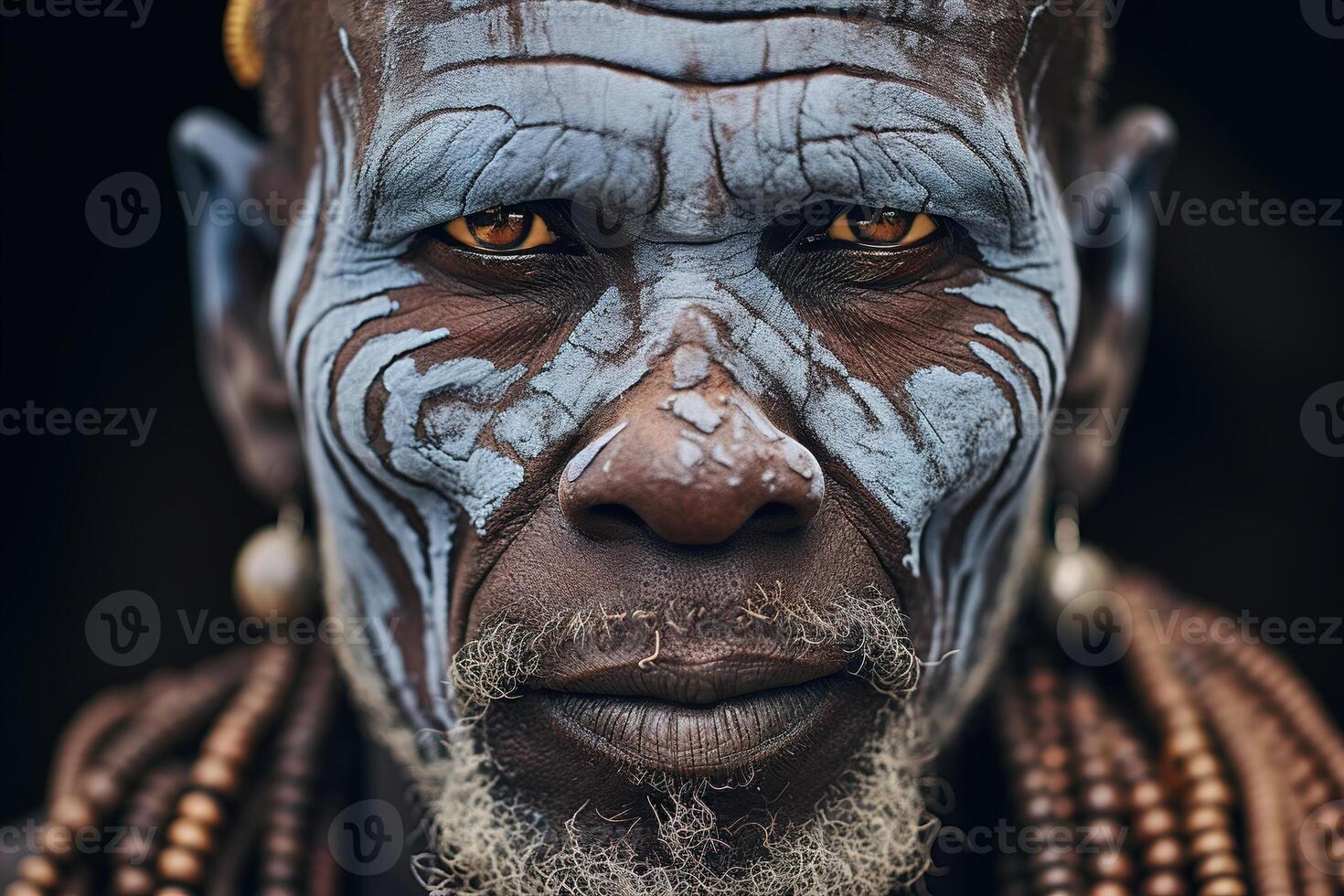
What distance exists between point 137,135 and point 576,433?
2.37 m

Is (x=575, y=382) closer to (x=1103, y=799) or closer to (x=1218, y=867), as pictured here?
(x=1103, y=799)

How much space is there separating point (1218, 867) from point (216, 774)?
1692mm

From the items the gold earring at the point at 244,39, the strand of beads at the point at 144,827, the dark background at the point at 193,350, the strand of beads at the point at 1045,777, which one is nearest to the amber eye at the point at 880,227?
the strand of beads at the point at 1045,777

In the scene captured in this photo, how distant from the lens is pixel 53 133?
3.58 m

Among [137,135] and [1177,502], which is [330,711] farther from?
[1177,502]

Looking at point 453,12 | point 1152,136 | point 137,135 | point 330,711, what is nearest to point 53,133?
point 137,135

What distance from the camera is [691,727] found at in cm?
180

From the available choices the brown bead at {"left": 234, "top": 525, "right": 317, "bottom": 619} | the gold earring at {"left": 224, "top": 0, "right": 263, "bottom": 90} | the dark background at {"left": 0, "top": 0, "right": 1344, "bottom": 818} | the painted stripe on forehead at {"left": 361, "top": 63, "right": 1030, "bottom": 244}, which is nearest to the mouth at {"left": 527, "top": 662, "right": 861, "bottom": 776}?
the painted stripe on forehead at {"left": 361, "top": 63, "right": 1030, "bottom": 244}

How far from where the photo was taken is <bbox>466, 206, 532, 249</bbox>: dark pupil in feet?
6.35

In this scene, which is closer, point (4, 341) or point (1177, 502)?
point (4, 341)

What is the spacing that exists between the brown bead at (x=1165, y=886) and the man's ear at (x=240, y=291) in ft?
5.47

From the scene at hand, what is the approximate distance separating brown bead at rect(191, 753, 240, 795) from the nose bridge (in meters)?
1.04

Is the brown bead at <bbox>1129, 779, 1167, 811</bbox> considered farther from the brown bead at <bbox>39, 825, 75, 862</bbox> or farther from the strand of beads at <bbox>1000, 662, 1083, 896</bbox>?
the brown bead at <bbox>39, 825, 75, 862</bbox>

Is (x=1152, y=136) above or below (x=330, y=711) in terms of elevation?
above
